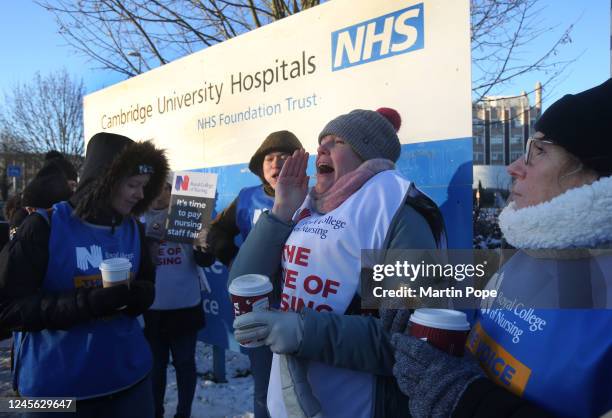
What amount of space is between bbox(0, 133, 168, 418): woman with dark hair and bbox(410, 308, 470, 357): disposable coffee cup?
1468 millimetres

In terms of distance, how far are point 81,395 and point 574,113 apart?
7.60 ft

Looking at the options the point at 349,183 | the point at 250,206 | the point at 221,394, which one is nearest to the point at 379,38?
the point at 349,183

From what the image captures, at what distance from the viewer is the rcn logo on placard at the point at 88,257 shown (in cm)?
204

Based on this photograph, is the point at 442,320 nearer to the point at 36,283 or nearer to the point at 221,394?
the point at 36,283

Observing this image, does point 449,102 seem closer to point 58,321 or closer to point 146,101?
point 58,321

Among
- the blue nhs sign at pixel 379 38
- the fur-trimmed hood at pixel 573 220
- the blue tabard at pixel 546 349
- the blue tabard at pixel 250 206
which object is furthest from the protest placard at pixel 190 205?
the fur-trimmed hood at pixel 573 220

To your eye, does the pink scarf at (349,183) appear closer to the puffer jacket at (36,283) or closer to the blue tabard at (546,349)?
the blue tabard at (546,349)

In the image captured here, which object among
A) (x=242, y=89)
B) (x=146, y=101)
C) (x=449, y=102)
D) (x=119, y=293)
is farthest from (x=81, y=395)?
(x=146, y=101)

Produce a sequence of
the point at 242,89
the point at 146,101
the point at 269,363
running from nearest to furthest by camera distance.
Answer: the point at 269,363, the point at 242,89, the point at 146,101

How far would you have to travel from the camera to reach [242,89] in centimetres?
370

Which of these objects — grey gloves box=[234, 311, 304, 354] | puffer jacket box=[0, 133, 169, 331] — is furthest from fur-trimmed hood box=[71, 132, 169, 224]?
grey gloves box=[234, 311, 304, 354]

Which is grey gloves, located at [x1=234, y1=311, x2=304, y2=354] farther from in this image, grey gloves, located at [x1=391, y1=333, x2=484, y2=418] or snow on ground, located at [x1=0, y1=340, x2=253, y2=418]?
snow on ground, located at [x1=0, y1=340, x2=253, y2=418]

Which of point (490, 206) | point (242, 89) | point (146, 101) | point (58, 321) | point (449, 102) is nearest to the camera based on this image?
point (58, 321)

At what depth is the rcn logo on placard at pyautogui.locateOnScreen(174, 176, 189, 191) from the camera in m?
3.63
